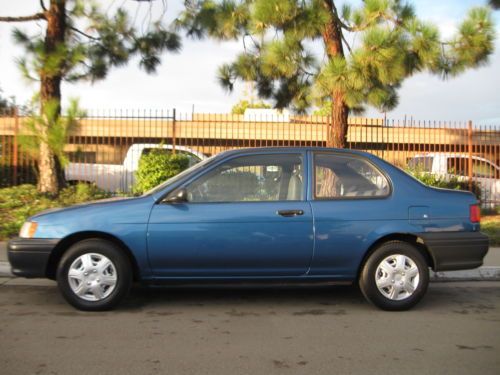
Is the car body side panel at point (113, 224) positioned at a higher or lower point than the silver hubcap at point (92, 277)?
higher

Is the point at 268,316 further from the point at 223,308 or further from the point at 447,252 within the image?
the point at 447,252

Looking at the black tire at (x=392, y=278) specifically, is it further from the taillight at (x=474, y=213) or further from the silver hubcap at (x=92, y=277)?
the silver hubcap at (x=92, y=277)

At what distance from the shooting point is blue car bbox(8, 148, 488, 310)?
5.19 meters

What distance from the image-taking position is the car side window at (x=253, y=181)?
5.36 meters

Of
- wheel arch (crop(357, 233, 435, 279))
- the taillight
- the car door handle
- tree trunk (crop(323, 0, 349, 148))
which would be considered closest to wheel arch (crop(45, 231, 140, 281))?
the car door handle

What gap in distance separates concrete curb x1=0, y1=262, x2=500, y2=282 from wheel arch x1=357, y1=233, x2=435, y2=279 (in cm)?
159

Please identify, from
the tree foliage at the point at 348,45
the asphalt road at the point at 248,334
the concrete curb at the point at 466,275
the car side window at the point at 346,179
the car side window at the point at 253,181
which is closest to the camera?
the asphalt road at the point at 248,334

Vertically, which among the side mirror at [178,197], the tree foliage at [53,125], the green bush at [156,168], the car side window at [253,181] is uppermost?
the tree foliage at [53,125]

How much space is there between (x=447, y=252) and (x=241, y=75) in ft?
24.4

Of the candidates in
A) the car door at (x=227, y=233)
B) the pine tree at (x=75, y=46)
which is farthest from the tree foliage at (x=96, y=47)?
the car door at (x=227, y=233)

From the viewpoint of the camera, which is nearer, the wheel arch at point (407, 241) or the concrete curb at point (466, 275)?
the wheel arch at point (407, 241)

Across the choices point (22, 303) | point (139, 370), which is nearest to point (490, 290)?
point (139, 370)

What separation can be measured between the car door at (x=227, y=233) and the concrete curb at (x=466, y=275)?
2.66 m

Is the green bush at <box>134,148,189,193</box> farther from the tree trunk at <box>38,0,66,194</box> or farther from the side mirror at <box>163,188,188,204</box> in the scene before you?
the side mirror at <box>163,188,188,204</box>
